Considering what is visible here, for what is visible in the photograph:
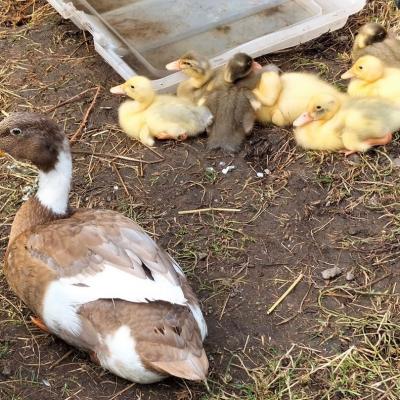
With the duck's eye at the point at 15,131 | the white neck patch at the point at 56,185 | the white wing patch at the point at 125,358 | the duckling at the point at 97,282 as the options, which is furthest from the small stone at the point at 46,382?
the duck's eye at the point at 15,131

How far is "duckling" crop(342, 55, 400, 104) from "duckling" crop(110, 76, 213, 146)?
2.78ft

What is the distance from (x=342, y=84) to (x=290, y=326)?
1.85 meters

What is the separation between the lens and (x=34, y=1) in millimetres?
5430

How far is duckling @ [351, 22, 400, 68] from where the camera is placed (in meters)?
4.37

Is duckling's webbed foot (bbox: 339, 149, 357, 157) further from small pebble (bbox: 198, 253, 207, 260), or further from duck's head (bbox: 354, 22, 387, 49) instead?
small pebble (bbox: 198, 253, 207, 260)

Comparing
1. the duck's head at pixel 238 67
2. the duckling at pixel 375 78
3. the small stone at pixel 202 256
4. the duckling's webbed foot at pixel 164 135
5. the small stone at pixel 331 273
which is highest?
the duck's head at pixel 238 67

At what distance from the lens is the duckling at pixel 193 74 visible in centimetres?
430

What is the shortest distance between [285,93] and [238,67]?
30 centimetres

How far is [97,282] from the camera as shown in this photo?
303 cm

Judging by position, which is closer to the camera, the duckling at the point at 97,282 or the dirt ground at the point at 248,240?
the duckling at the point at 97,282

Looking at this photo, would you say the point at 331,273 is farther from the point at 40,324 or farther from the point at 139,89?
the point at 139,89

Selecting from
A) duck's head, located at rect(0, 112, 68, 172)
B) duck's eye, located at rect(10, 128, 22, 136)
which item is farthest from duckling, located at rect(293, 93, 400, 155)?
duck's eye, located at rect(10, 128, 22, 136)

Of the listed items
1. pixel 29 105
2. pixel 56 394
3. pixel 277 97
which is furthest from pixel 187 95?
pixel 56 394

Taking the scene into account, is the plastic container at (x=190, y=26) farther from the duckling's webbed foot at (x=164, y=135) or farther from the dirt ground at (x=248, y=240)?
the duckling's webbed foot at (x=164, y=135)
